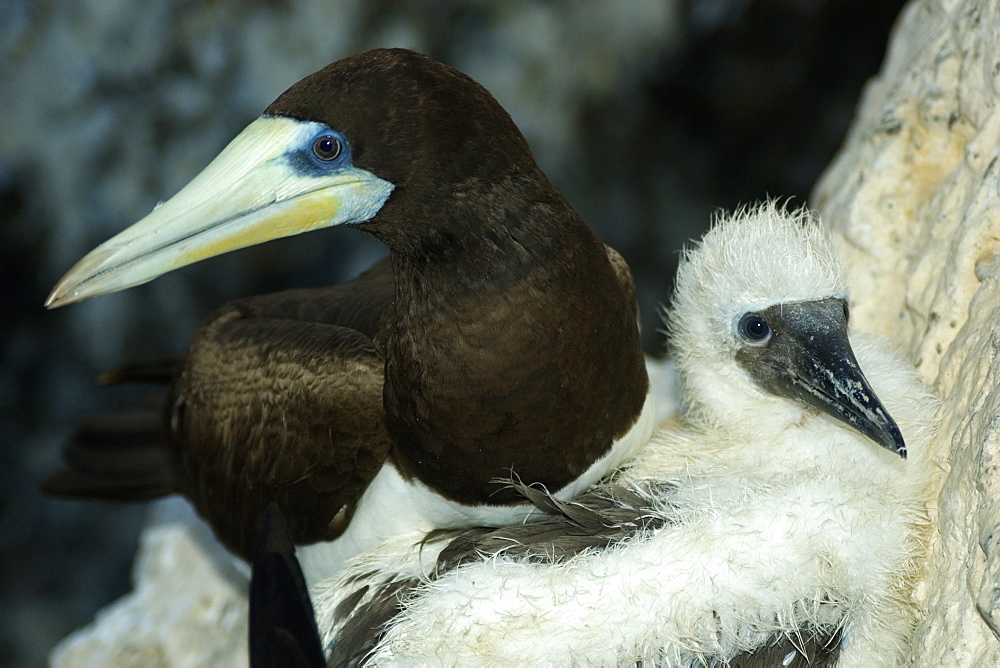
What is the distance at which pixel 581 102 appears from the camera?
4.59m

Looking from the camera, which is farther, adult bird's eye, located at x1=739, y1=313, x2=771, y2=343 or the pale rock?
the pale rock

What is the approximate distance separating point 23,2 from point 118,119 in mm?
573

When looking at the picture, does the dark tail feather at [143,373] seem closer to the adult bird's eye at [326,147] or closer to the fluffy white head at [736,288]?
the adult bird's eye at [326,147]

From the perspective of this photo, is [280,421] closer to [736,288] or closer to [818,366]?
[736,288]

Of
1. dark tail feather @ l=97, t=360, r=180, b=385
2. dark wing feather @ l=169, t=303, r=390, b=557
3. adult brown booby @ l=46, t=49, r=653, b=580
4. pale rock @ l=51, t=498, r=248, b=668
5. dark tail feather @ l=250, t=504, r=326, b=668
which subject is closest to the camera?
dark tail feather @ l=250, t=504, r=326, b=668

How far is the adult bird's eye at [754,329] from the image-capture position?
7.84 feet

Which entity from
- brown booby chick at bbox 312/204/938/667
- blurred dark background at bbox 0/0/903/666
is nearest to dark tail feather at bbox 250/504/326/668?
brown booby chick at bbox 312/204/938/667

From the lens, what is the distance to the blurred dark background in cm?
428

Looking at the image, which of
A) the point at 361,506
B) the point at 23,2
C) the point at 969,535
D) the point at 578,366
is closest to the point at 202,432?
the point at 361,506

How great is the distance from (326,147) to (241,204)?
197 millimetres

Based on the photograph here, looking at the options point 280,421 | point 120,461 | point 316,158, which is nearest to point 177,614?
point 120,461

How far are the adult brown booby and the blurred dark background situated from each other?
2045 mm

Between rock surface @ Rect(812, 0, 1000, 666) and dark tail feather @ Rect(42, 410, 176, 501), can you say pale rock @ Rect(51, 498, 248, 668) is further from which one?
rock surface @ Rect(812, 0, 1000, 666)

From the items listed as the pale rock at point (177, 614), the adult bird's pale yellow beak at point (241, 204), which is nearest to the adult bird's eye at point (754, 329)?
the adult bird's pale yellow beak at point (241, 204)
